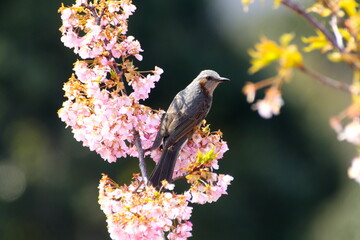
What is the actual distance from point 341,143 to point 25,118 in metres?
7.42

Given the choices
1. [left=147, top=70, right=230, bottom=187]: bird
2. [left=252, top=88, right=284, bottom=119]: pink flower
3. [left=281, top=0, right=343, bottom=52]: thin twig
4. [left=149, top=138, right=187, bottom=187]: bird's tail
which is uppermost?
[left=147, top=70, right=230, bottom=187]: bird

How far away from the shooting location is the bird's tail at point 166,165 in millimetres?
3148

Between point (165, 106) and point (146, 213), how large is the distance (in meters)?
12.3

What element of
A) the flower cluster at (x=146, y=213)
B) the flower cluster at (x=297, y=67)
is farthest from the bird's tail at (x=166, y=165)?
the flower cluster at (x=297, y=67)

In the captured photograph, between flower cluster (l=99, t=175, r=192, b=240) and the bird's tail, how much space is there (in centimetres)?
34

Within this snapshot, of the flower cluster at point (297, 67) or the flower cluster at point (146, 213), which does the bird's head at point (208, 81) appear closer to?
the flower cluster at point (146, 213)

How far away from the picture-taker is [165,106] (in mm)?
14875

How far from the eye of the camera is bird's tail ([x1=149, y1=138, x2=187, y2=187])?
315 centimetres

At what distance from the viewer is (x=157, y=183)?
10.3 feet

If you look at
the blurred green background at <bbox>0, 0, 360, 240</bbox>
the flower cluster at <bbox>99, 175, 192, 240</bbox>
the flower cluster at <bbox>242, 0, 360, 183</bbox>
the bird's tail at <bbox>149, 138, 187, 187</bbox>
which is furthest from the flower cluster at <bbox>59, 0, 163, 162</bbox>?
the blurred green background at <bbox>0, 0, 360, 240</bbox>

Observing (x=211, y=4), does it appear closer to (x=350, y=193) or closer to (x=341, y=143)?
(x=341, y=143)

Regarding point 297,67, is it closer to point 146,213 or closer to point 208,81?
point 146,213

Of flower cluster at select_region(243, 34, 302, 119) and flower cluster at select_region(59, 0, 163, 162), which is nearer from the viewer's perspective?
flower cluster at select_region(243, 34, 302, 119)

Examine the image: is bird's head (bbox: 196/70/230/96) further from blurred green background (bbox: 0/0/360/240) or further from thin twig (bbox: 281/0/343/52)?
blurred green background (bbox: 0/0/360/240)
